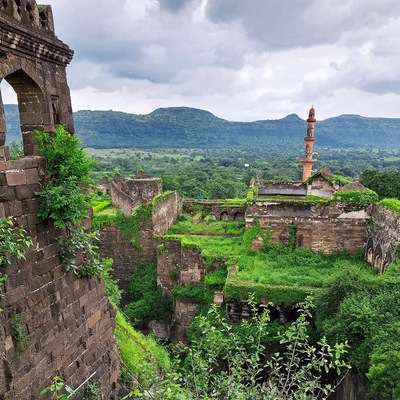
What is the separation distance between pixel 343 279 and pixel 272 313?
4286mm

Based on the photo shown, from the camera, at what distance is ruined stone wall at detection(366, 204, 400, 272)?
49.0ft

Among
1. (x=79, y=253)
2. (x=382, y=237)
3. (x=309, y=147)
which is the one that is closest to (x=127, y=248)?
(x=382, y=237)

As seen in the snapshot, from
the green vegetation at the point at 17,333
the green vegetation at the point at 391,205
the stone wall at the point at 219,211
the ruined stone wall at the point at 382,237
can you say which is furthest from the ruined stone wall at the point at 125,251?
the green vegetation at the point at 17,333

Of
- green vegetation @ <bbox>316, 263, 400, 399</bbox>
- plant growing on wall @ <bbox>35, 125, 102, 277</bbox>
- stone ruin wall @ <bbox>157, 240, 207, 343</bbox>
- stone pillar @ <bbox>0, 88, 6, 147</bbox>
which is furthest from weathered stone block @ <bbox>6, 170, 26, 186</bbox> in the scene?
stone ruin wall @ <bbox>157, 240, 207, 343</bbox>

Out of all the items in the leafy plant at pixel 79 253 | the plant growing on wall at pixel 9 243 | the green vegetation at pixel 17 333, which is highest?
the plant growing on wall at pixel 9 243

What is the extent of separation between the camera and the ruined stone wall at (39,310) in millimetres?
4781

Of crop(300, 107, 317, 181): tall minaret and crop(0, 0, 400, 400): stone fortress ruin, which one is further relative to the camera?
crop(300, 107, 317, 181): tall minaret

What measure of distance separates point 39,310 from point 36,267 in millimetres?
617

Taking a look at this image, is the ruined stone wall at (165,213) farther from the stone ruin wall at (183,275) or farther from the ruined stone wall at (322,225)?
the ruined stone wall at (322,225)

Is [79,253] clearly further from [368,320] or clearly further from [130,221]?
[130,221]

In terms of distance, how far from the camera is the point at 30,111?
5.71m

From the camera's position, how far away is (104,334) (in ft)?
22.5

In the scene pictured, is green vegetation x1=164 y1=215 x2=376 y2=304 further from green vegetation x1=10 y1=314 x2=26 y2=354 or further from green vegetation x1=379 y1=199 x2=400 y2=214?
green vegetation x1=10 y1=314 x2=26 y2=354

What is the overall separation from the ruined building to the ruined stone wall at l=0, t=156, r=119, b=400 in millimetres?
13
